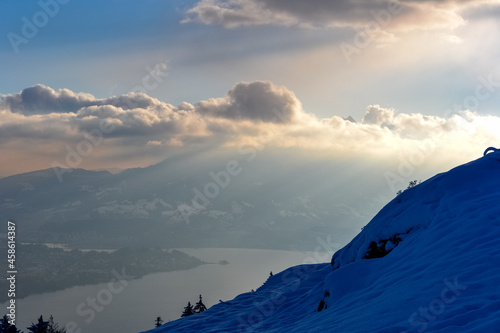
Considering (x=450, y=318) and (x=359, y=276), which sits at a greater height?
(x=359, y=276)

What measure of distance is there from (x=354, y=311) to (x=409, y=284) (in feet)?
5.82

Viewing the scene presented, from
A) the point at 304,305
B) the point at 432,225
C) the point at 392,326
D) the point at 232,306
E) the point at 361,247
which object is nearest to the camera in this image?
the point at 392,326

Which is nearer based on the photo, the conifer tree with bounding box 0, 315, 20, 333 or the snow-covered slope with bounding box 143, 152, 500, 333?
A: the snow-covered slope with bounding box 143, 152, 500, 333

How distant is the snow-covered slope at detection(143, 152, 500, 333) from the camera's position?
8.76m

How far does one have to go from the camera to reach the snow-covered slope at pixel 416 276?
8.76 metres

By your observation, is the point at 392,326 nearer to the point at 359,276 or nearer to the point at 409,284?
the point at 409,284

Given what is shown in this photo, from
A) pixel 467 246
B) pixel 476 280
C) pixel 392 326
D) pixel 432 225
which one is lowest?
pixel 392 326

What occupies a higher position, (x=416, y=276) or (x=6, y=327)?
(x=6, y=327)

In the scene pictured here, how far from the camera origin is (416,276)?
1116 centimetres

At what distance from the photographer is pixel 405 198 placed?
1730 cm

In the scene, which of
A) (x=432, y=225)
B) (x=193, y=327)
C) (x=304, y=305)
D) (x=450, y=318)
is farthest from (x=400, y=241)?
(x=193, y=327)

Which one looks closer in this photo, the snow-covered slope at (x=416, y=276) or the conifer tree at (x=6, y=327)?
the snow-covered slope at (x=416, y=276)

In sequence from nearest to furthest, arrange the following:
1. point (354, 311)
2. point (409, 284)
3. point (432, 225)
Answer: point (409, 284) → point (354, 311) → point (432, 225)

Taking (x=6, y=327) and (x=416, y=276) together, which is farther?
(x=6, y=327)
